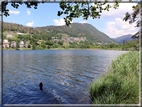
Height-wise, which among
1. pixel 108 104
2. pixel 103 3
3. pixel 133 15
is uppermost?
pixel 133 15

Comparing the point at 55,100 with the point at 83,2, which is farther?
the point at 55,100

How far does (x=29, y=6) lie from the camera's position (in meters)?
5.35

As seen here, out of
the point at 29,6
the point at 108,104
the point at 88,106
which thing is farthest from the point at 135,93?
the point at 29,6

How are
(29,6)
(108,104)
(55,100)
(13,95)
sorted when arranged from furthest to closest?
1. (13,95)
2. (55,100)
3. (108,104)
4. (29,6)

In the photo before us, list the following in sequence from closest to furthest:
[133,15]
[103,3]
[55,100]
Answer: [103,3] → [55,100] → [133,15]

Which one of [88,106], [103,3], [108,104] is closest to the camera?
Answer: [103,3]

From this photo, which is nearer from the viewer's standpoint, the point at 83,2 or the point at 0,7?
the point at 83,2

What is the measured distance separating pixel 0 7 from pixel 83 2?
4.57 meters

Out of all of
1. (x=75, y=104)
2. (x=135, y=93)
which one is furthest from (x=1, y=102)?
(x=135, y=93)

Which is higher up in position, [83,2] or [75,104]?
[83,2]

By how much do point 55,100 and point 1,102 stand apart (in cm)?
470

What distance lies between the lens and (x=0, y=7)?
17.9 feet

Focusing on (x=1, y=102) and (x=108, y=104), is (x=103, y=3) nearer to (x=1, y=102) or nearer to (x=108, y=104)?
(x=108, y=104)

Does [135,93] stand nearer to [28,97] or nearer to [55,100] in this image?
[55,100]
